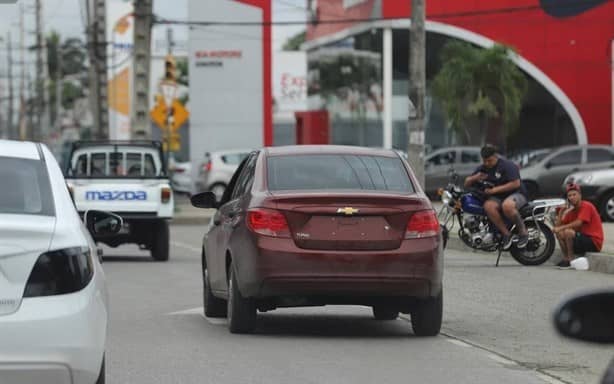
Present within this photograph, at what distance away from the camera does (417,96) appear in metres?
27.7

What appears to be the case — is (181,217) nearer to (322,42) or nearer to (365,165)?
(365,165)

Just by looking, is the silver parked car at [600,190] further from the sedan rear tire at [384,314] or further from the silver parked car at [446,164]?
the sedan rear tire at [384,314]

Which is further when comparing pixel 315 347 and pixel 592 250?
pixel 592 250

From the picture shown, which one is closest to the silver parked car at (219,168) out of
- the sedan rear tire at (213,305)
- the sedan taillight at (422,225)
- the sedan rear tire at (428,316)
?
the sedan rear tire at (213,305)

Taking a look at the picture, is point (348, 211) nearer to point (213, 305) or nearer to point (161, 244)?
point (213, 305)

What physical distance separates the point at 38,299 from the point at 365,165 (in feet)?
18.8

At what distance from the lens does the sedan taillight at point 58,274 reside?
21.2 ft

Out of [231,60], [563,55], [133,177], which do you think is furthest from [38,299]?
[563,55]

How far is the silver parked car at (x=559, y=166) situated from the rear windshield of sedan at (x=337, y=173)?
24.6 m

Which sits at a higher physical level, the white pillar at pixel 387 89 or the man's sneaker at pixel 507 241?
the white pillar at pixel 387 89

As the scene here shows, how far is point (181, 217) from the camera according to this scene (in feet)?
117

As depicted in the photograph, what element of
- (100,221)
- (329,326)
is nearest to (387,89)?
(329,326)

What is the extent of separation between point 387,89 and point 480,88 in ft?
22.7

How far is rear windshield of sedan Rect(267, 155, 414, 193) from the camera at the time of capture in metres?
11.5
